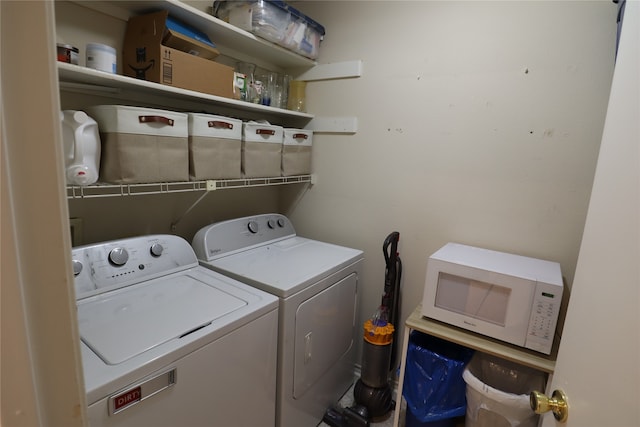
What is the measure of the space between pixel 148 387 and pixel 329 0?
234 cm

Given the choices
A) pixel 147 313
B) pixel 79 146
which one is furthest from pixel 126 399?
pixel 79 146

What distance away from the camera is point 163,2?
4.60ft

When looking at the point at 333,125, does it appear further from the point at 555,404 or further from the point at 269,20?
the point at 555,404

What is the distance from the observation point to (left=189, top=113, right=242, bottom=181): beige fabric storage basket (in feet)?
5.05

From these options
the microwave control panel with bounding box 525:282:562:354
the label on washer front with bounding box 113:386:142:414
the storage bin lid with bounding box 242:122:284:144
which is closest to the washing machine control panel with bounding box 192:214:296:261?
the storage bin lid with bounding box 242:122:284:144

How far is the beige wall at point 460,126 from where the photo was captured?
1.61m

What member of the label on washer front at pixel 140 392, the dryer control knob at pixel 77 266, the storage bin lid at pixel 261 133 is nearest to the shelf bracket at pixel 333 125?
the storage bin lid at pixel 261 133

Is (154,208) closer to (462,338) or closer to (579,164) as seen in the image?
(462,338)

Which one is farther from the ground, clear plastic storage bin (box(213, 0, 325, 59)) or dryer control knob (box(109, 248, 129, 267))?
clear plastic storage bin (box(213, 0, 325, 59))

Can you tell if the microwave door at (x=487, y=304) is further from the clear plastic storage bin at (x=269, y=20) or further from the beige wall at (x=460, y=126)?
the clear plastic storage bin at (x=269, y=20)

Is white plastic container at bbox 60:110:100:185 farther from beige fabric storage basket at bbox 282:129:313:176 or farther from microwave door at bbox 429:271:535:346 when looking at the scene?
microwave door at bbox 429:271:535:346

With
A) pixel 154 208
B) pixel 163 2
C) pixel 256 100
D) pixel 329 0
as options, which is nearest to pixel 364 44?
pixel 329 0

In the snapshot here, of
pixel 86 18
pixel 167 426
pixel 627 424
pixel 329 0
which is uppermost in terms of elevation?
pixel 329 0

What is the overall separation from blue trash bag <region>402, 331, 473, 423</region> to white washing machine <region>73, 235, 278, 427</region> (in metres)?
0.70
